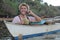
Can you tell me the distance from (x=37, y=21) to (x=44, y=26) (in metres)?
0.50

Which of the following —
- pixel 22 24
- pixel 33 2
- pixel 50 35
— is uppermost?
pixel 22 24

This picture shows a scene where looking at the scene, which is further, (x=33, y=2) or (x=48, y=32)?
(x=33, y=2)

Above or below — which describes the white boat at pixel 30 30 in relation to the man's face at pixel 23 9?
below

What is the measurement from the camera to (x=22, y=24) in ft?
16.8

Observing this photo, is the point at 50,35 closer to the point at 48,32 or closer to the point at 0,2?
the point at 48,32

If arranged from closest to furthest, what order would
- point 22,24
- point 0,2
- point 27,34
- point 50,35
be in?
point 22,24, point 27,34, point 50,35, point 0,2

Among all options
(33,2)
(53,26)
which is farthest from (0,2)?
(53,26)

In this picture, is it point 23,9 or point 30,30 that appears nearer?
point 23,9

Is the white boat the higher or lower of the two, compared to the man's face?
lower

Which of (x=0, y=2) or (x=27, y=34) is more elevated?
(x=27, y=34)

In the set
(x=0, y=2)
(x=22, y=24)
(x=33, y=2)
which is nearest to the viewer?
(x=22, y=24)

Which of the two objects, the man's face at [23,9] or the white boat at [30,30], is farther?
the white boat at [30,30]

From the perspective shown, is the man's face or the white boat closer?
the man's face

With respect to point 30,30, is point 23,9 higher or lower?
higher
